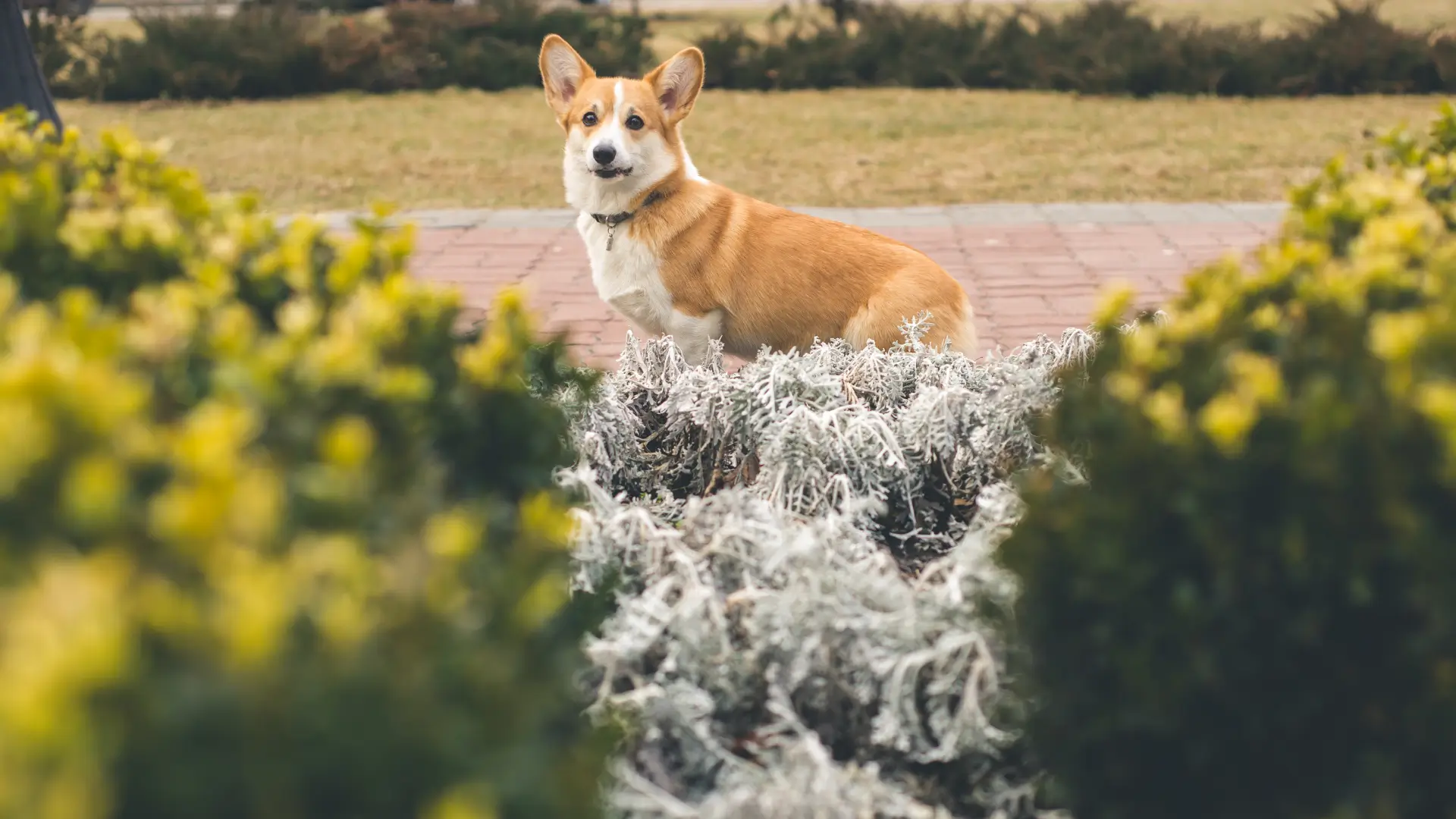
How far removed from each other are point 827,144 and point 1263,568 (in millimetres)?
9227

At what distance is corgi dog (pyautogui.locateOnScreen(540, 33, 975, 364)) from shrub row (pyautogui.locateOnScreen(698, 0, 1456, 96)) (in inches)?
350

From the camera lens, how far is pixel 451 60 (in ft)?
45.4

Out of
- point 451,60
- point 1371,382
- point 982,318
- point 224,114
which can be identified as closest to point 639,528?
point 1371,382

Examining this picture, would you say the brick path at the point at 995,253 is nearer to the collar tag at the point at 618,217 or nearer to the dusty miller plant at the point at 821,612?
the collar tag at the point at 618,217

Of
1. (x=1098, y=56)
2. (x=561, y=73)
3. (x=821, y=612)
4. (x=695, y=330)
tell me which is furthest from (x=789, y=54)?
(x=821, y=612)

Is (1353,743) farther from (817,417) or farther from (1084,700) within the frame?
(817,417)

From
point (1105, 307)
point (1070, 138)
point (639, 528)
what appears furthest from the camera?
point (1070, 138)

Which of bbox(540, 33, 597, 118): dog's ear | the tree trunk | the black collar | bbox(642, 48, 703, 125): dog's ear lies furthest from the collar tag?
the tree trunk

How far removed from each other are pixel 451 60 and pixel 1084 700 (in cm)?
1311

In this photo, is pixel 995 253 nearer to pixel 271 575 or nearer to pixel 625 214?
pixel 625 214

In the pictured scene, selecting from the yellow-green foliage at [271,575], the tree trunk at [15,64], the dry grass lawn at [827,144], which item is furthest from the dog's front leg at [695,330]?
the dry grass lawn at [827,144]

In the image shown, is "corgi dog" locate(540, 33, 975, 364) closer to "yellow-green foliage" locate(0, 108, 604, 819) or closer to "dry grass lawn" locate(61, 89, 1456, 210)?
"yellow-green foliage" locate(0, 108, 604, 819)

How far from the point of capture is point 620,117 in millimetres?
4605

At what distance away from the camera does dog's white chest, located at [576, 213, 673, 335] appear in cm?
464
